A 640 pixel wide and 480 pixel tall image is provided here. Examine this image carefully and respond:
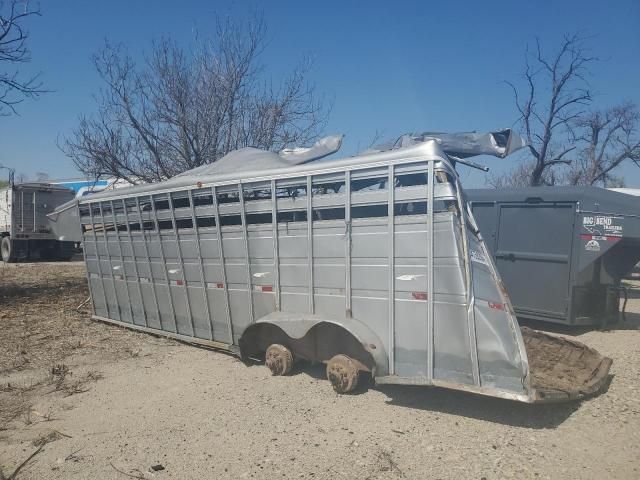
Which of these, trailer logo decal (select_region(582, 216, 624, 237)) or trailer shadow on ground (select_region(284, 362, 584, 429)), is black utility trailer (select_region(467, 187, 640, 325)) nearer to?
trailer logo decal (select_region(582, 216, 624, 237))

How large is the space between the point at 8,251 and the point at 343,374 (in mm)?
22444

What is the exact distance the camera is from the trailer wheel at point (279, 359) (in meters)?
5.78

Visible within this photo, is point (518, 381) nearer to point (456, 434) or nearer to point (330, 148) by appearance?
point (456, 434)

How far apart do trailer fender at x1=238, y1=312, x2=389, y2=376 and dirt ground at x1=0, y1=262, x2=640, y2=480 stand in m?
0.32

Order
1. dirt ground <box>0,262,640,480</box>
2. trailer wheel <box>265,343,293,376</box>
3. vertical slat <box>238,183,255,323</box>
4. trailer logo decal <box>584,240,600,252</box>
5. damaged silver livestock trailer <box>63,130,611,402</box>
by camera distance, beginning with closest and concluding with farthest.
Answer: dirt ground <box>0,262,640,480</box> < damaged silver livestock trailer <box>63,130,611,402</box> < trailer wheel <box>265,343,293,376</box> < vertical slat <box>238,183,255,323</box> < trailer logo decal <box>584,240,600,252</box>

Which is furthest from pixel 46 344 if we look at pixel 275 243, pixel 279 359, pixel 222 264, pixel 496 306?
pixel 496 306

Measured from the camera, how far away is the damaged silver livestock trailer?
447 centimetres

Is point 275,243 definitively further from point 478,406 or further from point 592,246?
point 592,246

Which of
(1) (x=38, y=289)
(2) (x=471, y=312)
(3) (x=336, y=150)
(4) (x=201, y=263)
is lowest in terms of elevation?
(1) (x=38, y=289)

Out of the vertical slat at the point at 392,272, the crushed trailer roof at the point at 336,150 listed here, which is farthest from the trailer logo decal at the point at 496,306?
the crushed trailer roof at the point at 336,150

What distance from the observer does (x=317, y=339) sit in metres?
5.55

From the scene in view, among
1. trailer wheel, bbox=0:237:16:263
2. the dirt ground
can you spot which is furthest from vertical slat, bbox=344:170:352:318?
trailer wheel, bbox=0:237:16:263

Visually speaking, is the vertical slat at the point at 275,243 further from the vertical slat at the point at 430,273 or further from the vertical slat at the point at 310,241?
the vertical slat at the point at 430,273

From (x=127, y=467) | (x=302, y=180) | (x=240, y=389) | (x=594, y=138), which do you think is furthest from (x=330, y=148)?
(x=594, y=138)
